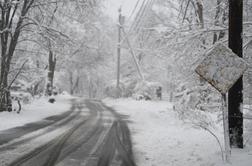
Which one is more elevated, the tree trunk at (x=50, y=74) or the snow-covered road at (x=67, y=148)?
the tree trunk at (x=50, y=74)

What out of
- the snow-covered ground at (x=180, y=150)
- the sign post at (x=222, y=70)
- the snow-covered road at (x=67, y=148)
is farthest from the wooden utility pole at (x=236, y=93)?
the snow-covered road at (x=67, y=148)

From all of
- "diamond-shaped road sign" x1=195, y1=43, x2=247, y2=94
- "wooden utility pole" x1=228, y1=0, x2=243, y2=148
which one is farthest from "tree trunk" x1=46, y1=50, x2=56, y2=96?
"diamond-shaped road sign" x1=195, y1=43, x2=247, y2=94

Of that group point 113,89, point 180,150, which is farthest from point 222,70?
point 113,89

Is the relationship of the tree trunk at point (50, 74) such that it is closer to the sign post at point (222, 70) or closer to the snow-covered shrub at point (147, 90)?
the snow-covered shrub at point (147, 90)

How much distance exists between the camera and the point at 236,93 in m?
7.99

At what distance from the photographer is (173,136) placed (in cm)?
1277

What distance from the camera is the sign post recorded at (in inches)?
274

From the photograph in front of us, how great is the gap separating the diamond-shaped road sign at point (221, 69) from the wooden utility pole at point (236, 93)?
0.98 m

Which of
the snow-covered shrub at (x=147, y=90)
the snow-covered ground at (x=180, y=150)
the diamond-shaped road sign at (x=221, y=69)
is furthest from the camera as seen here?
the snow-covered shrub at (x=147, y=90)

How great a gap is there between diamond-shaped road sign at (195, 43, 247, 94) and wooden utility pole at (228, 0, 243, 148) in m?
0.98

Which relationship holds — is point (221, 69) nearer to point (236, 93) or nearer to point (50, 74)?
point (236, 93)

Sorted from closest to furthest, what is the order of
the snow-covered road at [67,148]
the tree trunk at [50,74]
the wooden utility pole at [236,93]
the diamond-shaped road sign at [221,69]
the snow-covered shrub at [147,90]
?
the diamond-shaped road sign at [221,69] < the wooden utility pole at [236,93] < the snow-covered road at [67,148] < the tree trunk at [50,74] < the snow-covered shrub at [147,90]

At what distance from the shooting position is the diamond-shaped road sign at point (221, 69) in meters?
6.96

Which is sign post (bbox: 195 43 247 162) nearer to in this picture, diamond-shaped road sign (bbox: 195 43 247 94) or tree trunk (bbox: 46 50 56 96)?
diamond-shaped road sign (bbox: 195 43 247 94)
